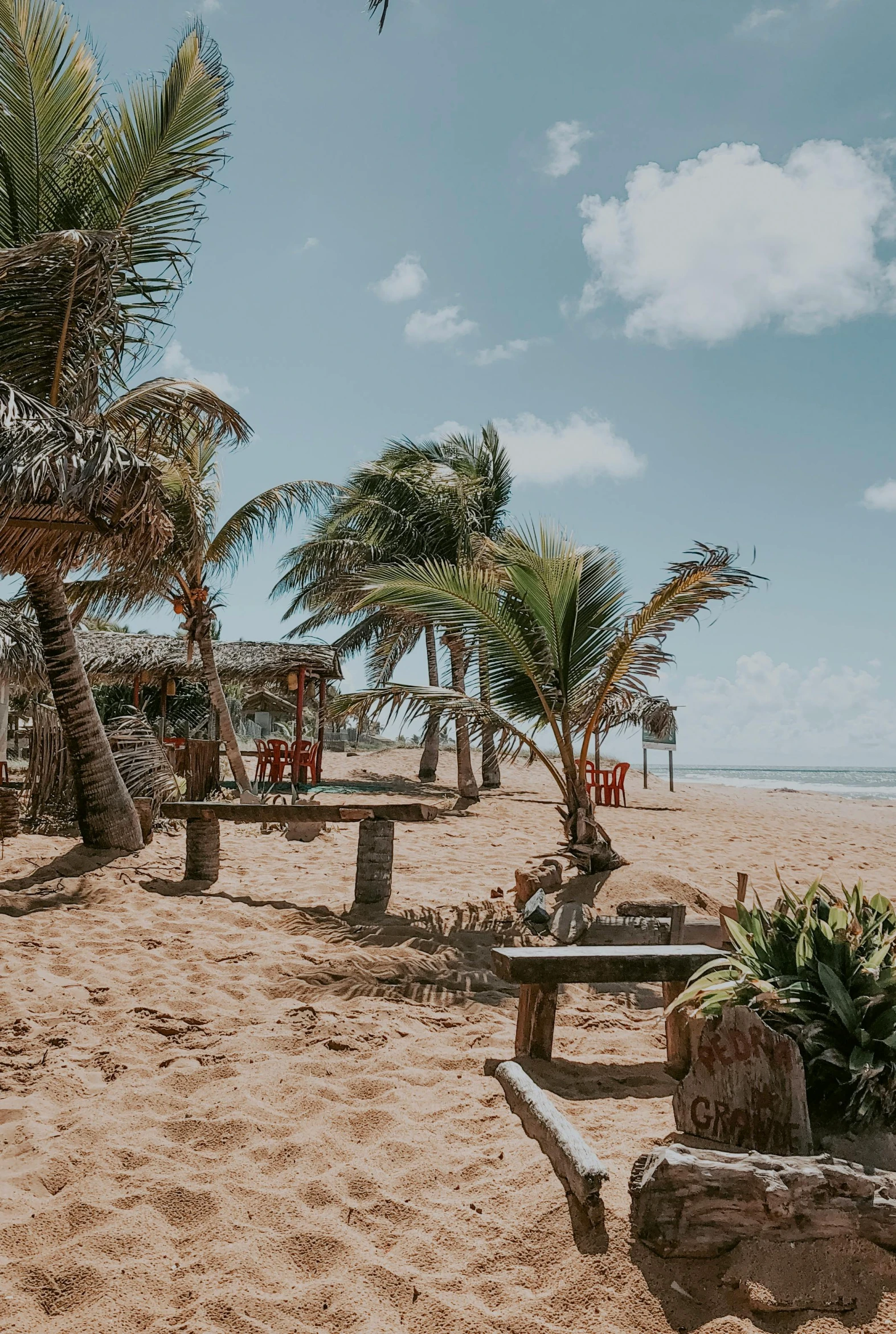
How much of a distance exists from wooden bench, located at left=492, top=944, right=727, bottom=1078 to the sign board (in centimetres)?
1858

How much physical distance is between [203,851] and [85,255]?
4820mm

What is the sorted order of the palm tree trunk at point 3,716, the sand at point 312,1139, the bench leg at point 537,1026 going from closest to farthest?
the sand at point 312,1139 → the bench leg at point 537,1026 → the palm tree trunk at point 3,716

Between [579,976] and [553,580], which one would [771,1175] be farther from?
[553,580]

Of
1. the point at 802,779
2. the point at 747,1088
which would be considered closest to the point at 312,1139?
the point at 747,1088

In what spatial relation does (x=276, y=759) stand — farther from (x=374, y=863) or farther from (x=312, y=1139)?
(x=312, y=1139)

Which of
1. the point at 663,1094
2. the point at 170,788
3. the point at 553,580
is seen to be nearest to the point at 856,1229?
the point at 663,1094

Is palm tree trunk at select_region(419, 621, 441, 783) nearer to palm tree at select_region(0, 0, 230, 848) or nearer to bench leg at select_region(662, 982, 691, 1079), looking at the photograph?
palm tree at select_region(0, 0, 230, 848)

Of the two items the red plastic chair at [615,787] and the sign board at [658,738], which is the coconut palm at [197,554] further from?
the sign board at [658,738]

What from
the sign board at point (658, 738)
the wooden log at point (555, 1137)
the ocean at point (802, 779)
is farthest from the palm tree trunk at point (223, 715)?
the ocean at point (802, 779)

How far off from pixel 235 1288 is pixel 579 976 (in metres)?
1.69

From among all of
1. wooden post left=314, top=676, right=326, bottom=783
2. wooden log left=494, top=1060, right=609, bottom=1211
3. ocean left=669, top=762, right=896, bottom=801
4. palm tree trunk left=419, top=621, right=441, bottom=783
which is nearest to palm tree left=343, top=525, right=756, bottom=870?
wooden log left=494, top=1060, right=609, bottom=1211

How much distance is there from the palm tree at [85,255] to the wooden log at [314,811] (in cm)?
125

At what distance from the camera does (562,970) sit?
3316 millimetres

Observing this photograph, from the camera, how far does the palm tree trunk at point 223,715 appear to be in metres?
12.4
